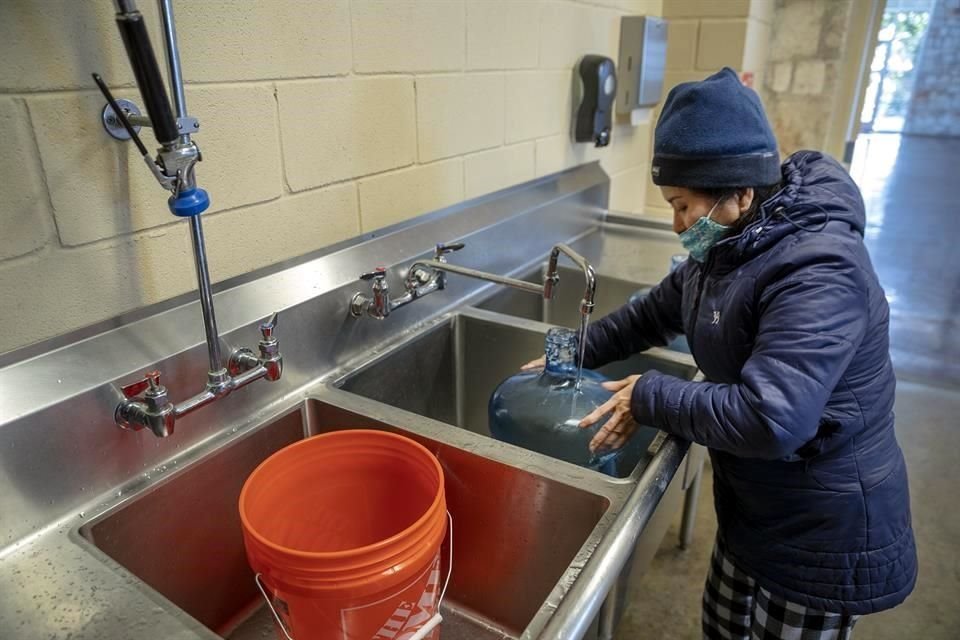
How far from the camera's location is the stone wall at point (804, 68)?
100.0 inches

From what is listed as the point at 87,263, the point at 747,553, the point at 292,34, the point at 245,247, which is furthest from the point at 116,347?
the point at 747,553

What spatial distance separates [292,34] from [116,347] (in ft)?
1.76

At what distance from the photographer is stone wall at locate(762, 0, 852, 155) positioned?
8.33 feet

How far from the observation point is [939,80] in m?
4.47

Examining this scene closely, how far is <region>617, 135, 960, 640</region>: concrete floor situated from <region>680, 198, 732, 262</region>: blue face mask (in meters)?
0.87

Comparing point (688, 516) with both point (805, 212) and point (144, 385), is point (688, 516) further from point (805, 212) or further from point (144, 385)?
point (144, 385)

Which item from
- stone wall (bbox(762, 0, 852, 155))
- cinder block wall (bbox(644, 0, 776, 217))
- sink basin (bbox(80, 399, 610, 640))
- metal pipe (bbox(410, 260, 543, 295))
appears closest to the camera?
sink basin (bbox(80, 399, 610, 640))

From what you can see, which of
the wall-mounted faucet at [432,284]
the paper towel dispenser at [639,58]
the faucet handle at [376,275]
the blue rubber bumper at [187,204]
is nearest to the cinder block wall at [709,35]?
the paper towel dispenser at [639,58]

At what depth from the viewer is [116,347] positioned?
2.69 ft

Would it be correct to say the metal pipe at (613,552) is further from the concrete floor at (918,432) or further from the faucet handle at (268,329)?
the concrete floor at (918,432)

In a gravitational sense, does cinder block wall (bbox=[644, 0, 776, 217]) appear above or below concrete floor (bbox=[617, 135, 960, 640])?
above

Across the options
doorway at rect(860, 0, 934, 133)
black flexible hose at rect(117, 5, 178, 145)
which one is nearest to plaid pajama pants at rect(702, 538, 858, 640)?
black flexible hose at rect(117, 5, 178, 145)

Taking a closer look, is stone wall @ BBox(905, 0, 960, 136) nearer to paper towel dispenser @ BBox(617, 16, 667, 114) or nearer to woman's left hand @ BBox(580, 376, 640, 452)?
paper towel dispenser @ BBox(617, 16, 667, 114)

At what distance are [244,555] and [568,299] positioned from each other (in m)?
1.01
